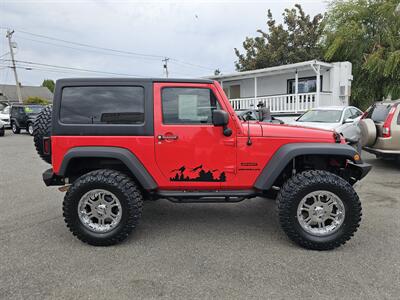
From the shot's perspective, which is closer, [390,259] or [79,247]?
[390,259]

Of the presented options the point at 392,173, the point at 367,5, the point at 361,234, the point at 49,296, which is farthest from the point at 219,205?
the point at 367,5

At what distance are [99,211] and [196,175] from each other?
121 centimetres

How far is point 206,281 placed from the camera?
289 cm

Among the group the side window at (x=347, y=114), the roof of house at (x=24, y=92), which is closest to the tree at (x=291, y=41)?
the side window at (x=347, y=114)

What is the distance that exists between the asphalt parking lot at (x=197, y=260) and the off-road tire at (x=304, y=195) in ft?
0.38

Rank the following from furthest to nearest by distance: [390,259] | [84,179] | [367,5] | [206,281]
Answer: [367,5], [84,179], [390,259], [206,281]

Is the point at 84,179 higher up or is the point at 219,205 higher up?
the point at 84,179

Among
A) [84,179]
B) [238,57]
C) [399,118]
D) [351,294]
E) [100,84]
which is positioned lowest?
[351,294]

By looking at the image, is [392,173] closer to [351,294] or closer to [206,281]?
[351,294]

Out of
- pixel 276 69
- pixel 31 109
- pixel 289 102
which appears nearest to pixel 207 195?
pixel 289 102

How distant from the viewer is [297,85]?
55.4 ft

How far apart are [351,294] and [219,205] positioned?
2.66 meters

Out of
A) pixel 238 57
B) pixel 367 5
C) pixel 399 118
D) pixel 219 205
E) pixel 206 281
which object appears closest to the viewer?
pixel 206 281

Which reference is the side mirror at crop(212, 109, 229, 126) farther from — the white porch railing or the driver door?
the white porch railing
